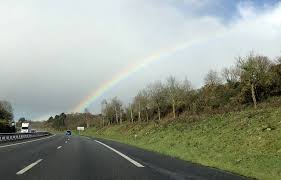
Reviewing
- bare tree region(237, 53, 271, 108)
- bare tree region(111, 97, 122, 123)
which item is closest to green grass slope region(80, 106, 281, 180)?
bare tree region(237, 53, 271, 108)

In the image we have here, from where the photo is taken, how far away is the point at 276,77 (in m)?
55.6

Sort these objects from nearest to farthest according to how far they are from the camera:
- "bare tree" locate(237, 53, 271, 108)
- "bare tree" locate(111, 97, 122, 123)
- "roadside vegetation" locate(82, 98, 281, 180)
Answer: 1. "roadside vegetation" locate(82, 98, 281, 180)
2. "bare tree" locate(237, 53, 271, 108)
3. "bare tree" locate(111, 97, 122, 123)

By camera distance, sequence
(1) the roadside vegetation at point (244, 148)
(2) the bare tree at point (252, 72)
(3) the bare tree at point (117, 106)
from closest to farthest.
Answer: (1) the roadside vegetation at point (244, 148) < (2) the bare tree at point (252, 72) < (3) the bare tree at point (117, 106)

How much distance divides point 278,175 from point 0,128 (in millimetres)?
81752

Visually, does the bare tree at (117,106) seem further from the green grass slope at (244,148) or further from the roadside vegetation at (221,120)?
the green grass slope at (244,148)

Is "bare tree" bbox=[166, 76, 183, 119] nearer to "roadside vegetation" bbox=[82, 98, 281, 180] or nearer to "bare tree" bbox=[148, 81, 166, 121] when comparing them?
"bare tree" bbox=[148, 81, 166, 121]

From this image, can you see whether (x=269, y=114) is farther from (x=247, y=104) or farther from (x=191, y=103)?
(x=191, y=103)

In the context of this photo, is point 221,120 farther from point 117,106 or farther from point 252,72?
point 117,106

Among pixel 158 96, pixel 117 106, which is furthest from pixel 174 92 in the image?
pixel 117 106

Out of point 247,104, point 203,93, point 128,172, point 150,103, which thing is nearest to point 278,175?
point 128,172

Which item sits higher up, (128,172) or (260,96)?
(260,96)

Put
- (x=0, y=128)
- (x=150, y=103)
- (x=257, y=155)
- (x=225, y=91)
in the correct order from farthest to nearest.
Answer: (x=150, y=103)
(x=0, y=128)
(x=225, y=91)
(x=257, y=155)

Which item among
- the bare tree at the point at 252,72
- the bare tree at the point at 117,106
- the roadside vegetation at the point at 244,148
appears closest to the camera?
the roadside vegetation at the point at 244,148

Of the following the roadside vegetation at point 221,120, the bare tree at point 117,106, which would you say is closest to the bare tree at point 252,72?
the roadside vegetation at point 221,120
